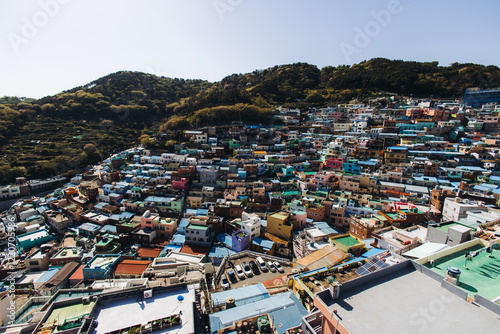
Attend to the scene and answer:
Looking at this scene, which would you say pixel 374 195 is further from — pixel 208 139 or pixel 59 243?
pixel 59 243

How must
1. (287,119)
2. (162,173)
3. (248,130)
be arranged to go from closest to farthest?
(162,173) < (248,130) < (287,119)

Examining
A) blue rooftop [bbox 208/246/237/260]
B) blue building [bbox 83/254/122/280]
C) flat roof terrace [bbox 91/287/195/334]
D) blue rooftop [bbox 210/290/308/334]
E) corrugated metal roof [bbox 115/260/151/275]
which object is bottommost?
blue rooftop [bbox 208/246/237/260]

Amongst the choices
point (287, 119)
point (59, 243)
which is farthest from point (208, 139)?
point (59, 243)

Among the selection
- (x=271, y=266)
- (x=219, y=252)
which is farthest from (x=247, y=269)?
(x=219, y=252)

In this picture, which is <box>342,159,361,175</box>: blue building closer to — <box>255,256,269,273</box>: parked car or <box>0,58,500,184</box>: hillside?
<box>255,256,269,273</box>: parked car

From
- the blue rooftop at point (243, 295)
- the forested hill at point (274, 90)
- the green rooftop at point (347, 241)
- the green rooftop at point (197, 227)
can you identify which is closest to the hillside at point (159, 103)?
the forested hill at point (274, 90)

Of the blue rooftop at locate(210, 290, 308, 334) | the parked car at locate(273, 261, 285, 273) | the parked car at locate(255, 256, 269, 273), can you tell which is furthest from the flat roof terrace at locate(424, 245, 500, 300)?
the parked car at locate(255, 256, 269, 273)

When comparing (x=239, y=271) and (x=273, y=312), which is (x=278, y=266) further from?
(x=273, y=312)
